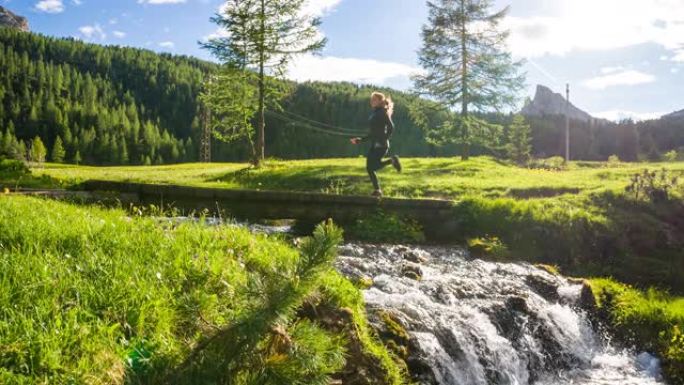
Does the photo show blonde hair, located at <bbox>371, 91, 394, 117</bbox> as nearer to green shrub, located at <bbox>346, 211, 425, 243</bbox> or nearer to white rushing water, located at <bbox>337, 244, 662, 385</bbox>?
green shrub, located at <bbox>346, 211, 425, 243</bbox>

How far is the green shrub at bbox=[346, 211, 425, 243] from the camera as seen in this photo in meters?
13.1

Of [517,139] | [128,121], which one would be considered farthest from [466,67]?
[128,121]

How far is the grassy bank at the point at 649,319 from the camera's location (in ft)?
26.2

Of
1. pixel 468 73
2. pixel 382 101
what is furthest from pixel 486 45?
pixel 382 101

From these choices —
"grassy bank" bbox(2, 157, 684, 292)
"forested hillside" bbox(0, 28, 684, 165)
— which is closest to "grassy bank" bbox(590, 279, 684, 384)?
"grassy bank" bbox(2, 157, 684, 292)

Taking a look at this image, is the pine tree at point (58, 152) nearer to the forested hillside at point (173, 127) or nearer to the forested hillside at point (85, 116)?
the forested hillside at point (173, 127)

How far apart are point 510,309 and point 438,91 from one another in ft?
97.0

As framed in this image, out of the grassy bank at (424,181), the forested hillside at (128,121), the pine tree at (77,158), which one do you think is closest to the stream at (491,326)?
the grassy bank at (424,181)

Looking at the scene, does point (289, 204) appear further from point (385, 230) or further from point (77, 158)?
point (77, 158)

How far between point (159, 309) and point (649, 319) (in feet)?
27.7

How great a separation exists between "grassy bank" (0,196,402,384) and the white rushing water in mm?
1079

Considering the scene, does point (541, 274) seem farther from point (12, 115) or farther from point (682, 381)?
point (12, 115)

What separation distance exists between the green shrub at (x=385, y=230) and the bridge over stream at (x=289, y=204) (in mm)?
382

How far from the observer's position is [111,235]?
5.41m
